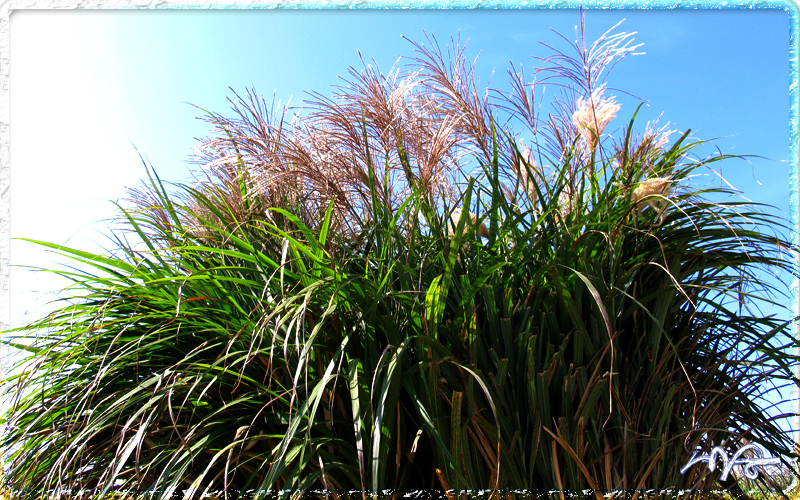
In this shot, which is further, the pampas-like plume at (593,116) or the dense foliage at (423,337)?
the pampas-like plume at (593,116)

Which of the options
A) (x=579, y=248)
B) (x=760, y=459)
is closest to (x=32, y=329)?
(x=579, y=248)

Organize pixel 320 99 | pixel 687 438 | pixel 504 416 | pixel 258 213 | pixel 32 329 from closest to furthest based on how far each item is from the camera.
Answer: pixel 504 416 < pixel 687 438 < pixel 32 329 < pixel 320 99 < pixel 258 213

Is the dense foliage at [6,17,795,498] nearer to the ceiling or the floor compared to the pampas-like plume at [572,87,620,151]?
nearer to the floor

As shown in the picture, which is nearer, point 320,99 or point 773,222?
point 773,222

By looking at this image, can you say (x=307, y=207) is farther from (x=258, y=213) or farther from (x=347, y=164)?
(x=347, y=164)

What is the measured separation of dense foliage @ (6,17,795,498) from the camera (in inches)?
59.3

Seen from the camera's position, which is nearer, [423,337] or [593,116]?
[423,337]

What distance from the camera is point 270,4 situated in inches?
81.6

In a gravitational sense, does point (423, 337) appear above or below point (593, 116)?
below

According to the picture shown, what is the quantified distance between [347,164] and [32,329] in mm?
1392

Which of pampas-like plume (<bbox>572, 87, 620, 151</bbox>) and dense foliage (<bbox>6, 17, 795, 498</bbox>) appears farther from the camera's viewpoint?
pampas-like plume (<bbox>572, 87, 620, 151</bbox>)

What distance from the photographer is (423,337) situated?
1.45m

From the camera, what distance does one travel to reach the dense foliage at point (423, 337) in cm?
151

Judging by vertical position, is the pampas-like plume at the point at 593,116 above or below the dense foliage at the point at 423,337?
above
